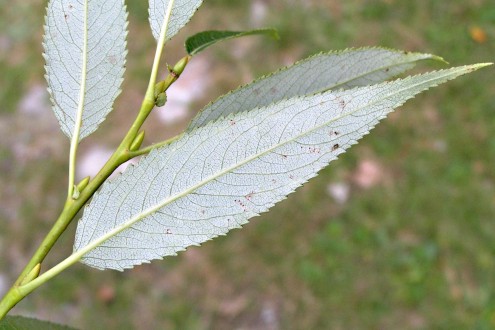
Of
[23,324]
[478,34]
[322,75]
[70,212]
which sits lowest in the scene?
[23,324]

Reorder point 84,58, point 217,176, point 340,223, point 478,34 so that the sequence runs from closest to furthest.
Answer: point 217,176, point 84,58, point 340,223, point 478,34

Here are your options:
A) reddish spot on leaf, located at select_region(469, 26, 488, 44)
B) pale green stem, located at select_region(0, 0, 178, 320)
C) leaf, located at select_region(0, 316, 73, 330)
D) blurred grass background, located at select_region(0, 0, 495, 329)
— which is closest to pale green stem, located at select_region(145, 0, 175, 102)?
pale green stem, located at select_region(0, 0, 178, 320)

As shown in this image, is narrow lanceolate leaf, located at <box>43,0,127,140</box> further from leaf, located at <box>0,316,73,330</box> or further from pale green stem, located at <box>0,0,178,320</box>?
leaf, located at <box>0,316,73,330</box>

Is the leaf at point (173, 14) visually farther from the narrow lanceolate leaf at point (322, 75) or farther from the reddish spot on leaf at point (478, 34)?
the reddish spot on leaf at point (478, 34)

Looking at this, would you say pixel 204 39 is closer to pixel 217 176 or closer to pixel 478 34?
pixel 217 176

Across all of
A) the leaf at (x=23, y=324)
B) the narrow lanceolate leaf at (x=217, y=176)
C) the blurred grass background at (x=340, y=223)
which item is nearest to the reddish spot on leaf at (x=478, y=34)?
the blurred grass background at (x=340, y=223)

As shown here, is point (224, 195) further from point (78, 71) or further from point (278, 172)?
point (78, 71)

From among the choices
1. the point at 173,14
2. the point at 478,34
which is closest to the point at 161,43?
the point at 173,14
